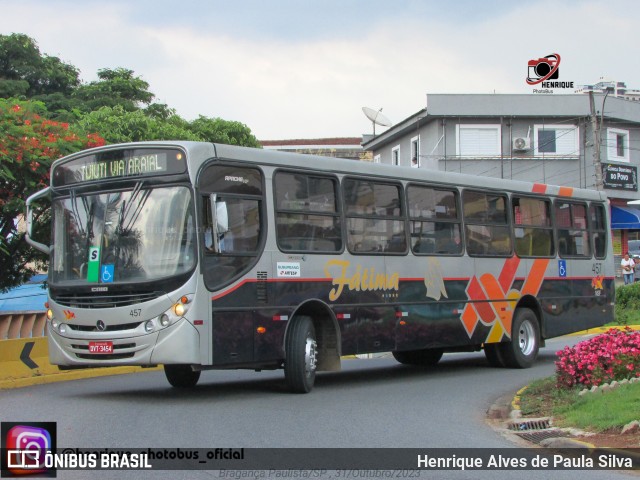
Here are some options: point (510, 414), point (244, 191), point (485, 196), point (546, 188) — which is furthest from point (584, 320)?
point (244, 191)

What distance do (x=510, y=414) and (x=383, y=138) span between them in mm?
33745

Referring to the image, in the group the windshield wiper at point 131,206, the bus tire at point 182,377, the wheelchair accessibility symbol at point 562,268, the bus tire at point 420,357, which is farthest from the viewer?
the wheelchair accessibility symbol at point 562,268

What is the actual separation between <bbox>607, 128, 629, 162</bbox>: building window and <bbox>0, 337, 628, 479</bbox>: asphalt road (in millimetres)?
26383

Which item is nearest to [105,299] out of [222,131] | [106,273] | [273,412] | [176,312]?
[106,273]

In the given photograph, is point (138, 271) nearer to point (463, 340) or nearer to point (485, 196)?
point (463, 340)

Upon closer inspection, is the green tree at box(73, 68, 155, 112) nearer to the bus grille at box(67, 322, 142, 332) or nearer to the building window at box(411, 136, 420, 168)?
the building window at box(411, 136, 420, 168)

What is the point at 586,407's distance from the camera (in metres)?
10.1

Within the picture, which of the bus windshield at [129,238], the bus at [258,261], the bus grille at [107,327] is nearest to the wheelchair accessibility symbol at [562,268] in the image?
the bus at [258,261]

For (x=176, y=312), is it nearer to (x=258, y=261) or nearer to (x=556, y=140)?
(x=258, y=261)

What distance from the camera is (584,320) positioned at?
18734 millimetres

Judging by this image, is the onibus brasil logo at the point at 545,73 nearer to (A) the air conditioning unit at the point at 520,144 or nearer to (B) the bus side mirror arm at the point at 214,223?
(A) the air conditioning unit at the point at 520,144

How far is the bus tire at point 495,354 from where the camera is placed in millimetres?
17172

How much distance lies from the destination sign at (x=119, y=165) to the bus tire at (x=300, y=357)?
2739mm

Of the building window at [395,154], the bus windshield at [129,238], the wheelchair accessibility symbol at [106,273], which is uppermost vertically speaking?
the building window at [395,154]
